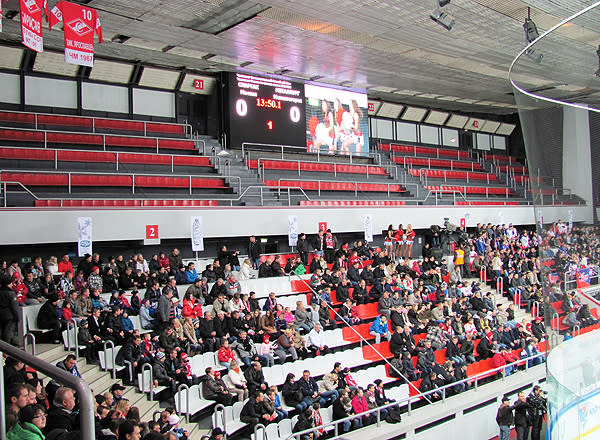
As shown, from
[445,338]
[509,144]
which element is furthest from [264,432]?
[509,144]

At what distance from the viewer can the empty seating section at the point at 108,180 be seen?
13.8 m

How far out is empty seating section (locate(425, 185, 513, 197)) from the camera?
23220 mm

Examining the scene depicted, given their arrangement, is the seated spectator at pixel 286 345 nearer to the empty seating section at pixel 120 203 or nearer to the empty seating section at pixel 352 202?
the empty seating section at pixel 120 203

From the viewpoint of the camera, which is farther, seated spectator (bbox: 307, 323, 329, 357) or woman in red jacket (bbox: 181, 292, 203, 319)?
seated spectator (bbox: 307, 323, 329, 357)

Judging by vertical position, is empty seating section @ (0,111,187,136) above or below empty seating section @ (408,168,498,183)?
above

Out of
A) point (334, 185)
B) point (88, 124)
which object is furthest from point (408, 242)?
point (88, 124)

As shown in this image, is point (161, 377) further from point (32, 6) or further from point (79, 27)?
point (79, 27)

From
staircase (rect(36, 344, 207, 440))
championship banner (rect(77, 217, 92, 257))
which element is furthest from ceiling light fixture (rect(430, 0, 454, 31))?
staircase (rect(36, 344, 207, 440))

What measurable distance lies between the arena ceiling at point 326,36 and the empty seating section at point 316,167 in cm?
323

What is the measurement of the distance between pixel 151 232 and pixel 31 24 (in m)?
5.97

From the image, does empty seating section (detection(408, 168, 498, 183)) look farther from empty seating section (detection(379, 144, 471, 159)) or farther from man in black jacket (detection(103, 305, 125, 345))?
man in black jacket (detection(103, 305, 125, 345))

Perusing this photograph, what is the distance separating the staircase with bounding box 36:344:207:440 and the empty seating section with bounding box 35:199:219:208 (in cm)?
436

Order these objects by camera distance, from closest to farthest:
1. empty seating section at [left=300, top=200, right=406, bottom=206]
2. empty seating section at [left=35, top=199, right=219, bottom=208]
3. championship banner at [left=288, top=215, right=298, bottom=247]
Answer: empty seating section at [left=35, top=199, right=219, bottom=208] → championship banner at [left=288, top=215, right=298, bottom=247] → empty seating section at [left=300, top=200, right=406, bottom=206]

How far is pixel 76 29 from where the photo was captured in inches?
431
